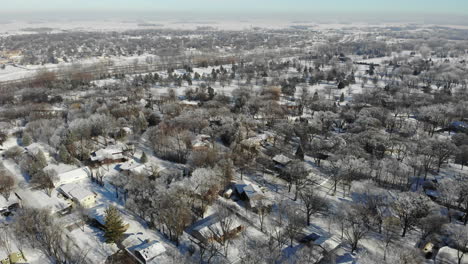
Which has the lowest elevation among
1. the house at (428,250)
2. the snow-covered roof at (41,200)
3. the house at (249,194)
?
the house at (428,250)

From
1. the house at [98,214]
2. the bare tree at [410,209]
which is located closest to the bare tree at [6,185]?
the house at [98,214]

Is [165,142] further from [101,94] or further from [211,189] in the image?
[101,94]

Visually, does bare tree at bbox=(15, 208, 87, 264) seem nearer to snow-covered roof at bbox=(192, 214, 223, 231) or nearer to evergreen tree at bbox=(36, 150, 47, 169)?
snow-covered roof at bbox=(192, 214, 223, 231)

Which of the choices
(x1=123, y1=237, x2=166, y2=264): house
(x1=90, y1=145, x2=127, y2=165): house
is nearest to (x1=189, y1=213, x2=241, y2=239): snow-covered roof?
(x1=123, y1=237, x2=166, y2=264): house

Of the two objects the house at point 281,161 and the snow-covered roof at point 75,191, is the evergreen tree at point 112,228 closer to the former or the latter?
the snow-covered roof at point 75,191

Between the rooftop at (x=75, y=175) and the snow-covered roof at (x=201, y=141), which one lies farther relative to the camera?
the snow-covered roof at (x=201, y=141)

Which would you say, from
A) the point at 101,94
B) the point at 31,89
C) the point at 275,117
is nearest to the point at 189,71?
the point at 101,94
